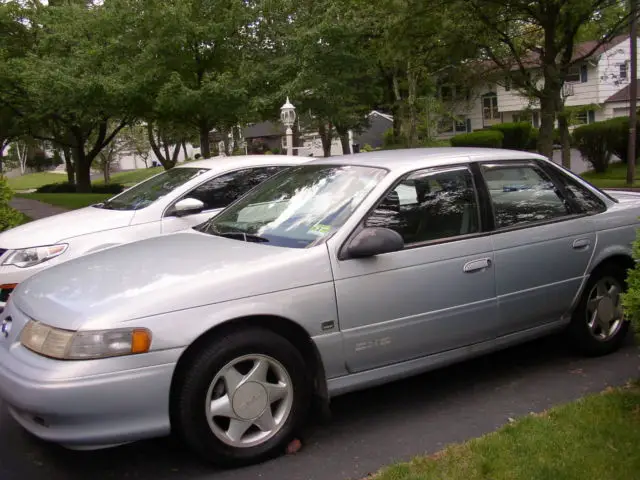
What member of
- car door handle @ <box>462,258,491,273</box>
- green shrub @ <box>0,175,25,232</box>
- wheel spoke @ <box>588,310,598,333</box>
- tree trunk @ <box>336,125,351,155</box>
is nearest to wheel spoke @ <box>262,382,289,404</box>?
car door handle @ <box>462,258,491,273</box>

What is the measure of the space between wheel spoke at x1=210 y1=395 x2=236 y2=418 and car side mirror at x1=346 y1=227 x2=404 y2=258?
3.45ft

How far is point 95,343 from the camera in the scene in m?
3.10

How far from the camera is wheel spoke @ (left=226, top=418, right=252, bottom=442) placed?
3.38 metres

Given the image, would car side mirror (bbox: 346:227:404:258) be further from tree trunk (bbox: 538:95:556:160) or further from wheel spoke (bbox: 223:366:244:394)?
tree trunk (bbox: 538:95:556:160)

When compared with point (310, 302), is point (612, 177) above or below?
below

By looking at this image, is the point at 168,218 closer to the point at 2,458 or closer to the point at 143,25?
the point at 2,458

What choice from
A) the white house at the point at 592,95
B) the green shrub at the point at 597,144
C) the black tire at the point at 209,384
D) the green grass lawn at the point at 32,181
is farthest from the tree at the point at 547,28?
the green grass lawn at the point at 32,181

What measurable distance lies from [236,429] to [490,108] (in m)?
52.0

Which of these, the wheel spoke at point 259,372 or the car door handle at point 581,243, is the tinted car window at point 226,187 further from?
the wheel spoke at point 259,372

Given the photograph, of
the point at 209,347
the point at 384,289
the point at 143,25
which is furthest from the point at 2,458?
the point at 143,25

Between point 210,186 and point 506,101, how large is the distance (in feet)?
154

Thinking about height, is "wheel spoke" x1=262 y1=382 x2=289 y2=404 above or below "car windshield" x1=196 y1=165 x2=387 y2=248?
below

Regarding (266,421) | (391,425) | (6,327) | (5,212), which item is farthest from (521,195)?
(5,212)

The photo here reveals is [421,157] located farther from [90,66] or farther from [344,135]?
[344,135]
